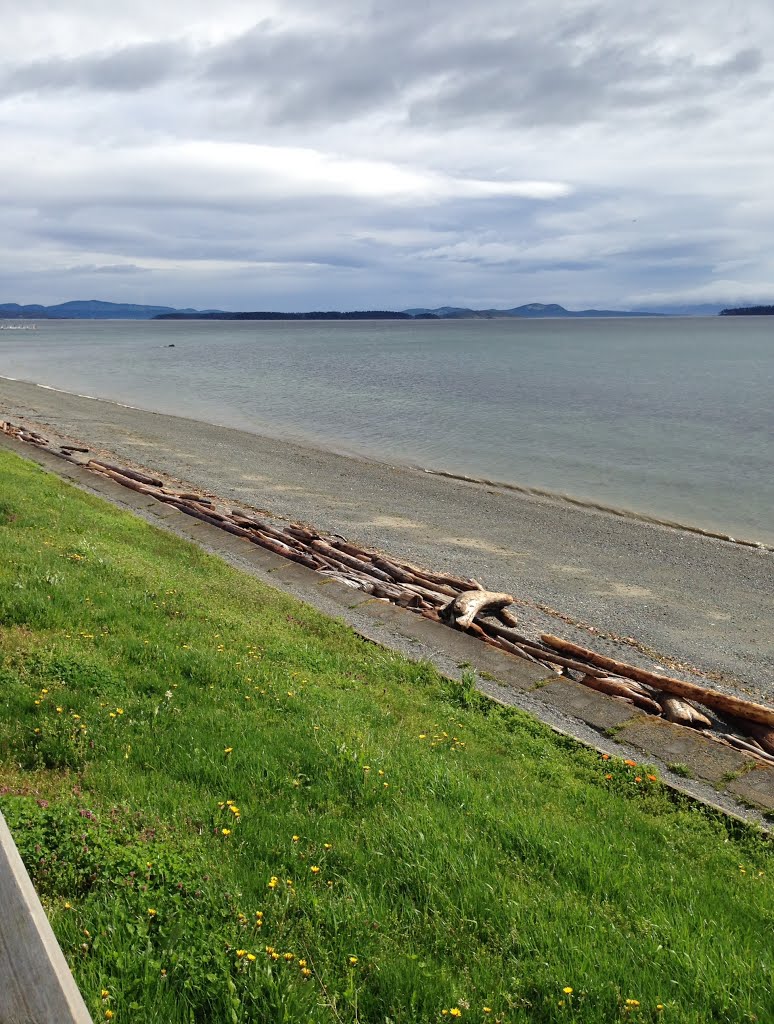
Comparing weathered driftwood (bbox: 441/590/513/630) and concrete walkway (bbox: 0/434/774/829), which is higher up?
weathered driftwood (bbox: 441/590/513/630)

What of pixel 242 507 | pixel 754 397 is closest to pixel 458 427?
pixel 242 507

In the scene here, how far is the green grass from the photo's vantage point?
12.3ft

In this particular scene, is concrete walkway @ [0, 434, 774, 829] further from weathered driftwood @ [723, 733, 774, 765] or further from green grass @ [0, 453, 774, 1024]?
weathered driftwood @ [723, 733, 774, 765]

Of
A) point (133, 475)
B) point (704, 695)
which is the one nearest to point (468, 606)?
point (704, 695)

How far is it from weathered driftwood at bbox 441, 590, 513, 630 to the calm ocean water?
16557mm

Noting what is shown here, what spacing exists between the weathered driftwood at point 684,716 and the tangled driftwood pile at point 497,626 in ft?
0.04

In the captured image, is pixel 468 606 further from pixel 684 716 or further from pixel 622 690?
pixel 684 716

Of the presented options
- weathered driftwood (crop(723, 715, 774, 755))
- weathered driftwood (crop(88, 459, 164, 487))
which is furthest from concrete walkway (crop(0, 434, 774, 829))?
weathered driftwood (crop(88, 459, 164, 487))

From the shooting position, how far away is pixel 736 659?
46.8 ft

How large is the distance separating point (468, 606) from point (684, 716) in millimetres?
3464

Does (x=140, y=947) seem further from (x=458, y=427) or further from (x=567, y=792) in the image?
(x=458, y=427)

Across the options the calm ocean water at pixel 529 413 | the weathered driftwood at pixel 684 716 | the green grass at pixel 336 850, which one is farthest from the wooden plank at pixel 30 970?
the calm ocean water at pixel 529 413

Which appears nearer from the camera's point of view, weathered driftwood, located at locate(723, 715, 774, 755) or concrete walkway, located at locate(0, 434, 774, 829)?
concrete walkway, located at locate(0, 434, 774, 829)

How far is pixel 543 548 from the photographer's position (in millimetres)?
21531
